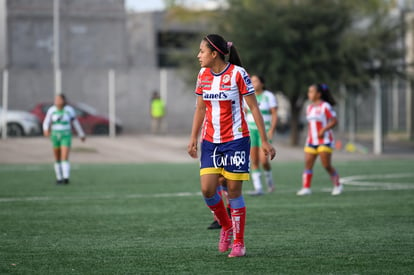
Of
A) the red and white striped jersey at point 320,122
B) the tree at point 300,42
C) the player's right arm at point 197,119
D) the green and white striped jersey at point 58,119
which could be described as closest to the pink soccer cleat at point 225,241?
the player's right arm at point 197,119

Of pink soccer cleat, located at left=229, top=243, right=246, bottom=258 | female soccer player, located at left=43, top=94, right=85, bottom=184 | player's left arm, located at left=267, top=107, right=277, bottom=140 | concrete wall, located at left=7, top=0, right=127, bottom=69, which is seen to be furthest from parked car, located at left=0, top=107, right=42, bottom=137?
pink soccer cleat, located at left=229, top=243, right=246, bottom=258

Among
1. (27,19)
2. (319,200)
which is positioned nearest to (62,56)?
(27,19)

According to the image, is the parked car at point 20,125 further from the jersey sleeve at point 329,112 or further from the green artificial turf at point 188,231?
the jersey sleeve at point 329,112

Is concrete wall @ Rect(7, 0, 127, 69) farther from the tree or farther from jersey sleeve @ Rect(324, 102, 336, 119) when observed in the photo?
jersey sleeve @ Rect(324, 102, 336, 119)

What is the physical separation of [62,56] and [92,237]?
40508 mm

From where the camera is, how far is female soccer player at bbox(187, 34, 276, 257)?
8.68 meters

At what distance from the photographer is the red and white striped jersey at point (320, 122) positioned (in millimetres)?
15875

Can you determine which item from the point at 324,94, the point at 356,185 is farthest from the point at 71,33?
the point at 324,94

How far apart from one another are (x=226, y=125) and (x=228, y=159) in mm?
357

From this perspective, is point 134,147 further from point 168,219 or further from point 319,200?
point 168,219

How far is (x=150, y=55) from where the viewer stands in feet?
198

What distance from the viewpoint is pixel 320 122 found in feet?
52.3

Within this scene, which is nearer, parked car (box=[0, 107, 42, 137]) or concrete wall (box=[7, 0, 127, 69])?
parked car (box=[0, 107, 42, 137])

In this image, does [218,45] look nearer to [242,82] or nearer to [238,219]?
[242,82]
